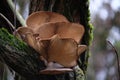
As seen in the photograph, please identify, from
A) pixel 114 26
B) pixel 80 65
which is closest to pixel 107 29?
pixel 114 26

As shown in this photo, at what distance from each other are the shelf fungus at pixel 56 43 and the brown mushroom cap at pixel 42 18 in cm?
4

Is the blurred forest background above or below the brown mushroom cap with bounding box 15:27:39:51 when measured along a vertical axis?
below

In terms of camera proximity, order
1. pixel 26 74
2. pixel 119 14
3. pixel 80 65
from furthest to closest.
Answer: pixel 119 14 → pixel 80 65 → pixel 26 74

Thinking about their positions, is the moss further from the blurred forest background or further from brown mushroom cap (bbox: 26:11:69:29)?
the blurred forest background

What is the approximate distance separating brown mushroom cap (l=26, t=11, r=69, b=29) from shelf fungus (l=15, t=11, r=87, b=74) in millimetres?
40

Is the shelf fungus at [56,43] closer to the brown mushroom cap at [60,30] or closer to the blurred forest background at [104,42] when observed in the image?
the brown mushroom cap at [60,30]

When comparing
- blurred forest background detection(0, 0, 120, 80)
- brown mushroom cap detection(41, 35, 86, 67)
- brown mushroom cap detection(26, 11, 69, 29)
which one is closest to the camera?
brown mushroom cap detection(41, 35, 86, 67)

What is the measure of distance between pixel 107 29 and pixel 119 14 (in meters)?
0.57

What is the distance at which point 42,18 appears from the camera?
1.29m

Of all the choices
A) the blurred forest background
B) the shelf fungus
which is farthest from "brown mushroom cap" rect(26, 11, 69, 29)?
the blurred forest background

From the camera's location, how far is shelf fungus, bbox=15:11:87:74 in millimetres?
1167

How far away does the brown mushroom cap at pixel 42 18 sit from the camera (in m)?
1.27

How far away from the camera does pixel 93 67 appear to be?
721cm

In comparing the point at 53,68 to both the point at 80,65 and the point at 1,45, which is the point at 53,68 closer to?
the point at 1,45
